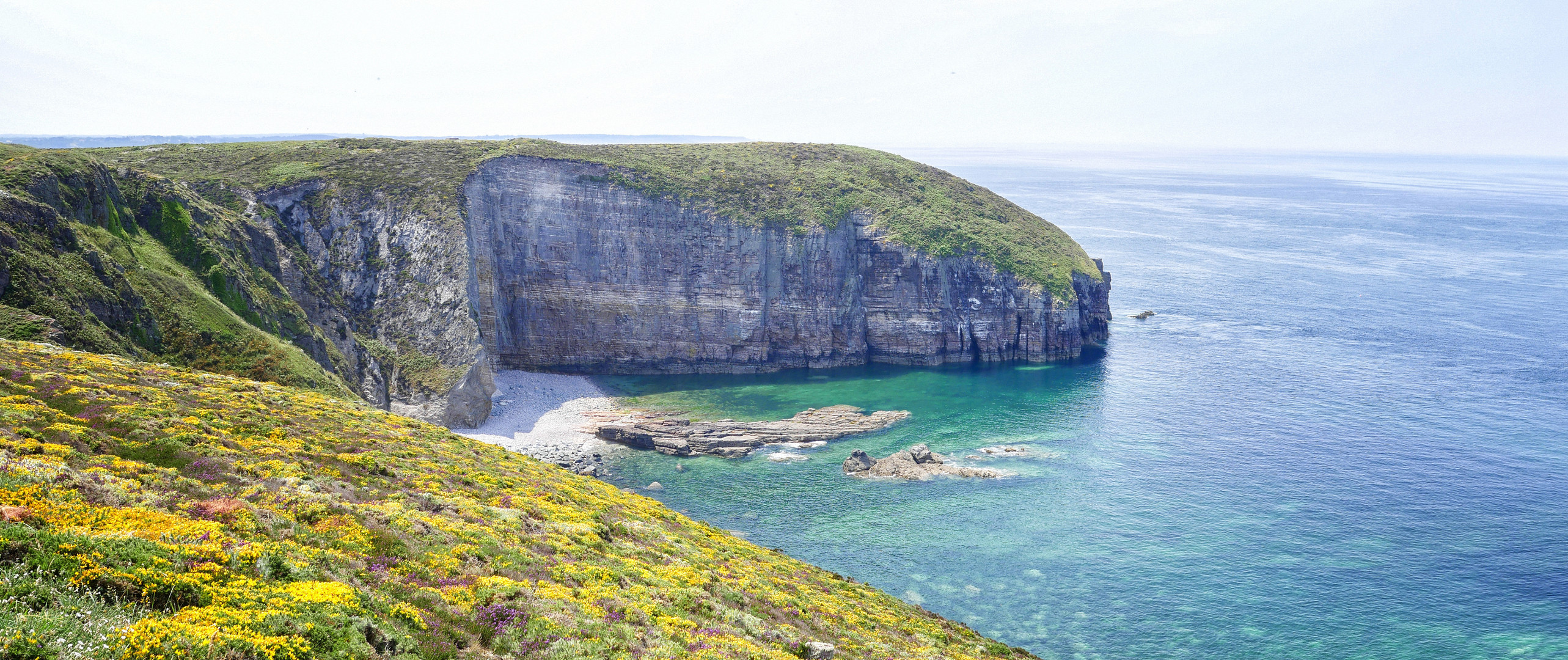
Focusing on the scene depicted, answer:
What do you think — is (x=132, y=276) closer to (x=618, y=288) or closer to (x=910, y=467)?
(x=618, y=288)

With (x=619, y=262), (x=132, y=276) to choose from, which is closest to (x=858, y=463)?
(x=619, y=262)

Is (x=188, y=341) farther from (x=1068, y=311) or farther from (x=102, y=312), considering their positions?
(x=1068, y=311)

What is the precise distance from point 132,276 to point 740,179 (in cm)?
7709

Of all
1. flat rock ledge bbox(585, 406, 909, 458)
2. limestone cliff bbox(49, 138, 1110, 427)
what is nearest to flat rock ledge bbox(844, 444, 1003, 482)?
flat rock ledge bbox(585, 406, 909, 458)

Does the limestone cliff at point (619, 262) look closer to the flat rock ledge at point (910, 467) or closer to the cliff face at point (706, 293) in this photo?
the cliff face at point (706, 293)

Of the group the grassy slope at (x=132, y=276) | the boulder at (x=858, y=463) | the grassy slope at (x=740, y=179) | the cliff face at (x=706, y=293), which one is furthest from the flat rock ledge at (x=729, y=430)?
the grassy slope at (x=740, y=179)

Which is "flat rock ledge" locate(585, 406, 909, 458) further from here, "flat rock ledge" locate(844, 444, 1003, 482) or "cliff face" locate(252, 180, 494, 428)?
"cliff face" locate(252, 180, 494, 428)

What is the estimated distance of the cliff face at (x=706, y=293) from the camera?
3883 inches

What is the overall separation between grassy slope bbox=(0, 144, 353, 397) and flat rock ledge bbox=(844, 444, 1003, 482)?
4172 cm

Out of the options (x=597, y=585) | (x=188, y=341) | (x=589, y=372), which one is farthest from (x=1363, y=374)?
(x=188, y=341)

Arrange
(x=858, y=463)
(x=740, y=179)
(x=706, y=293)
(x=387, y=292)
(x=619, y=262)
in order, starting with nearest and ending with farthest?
(x=858, y=463) < (x=387, y=292) < (x=619, y=262) < (x=706, y=293) < (x=740, y=179)

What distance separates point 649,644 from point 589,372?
8143 centimetres

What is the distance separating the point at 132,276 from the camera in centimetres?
4881

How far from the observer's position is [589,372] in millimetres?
99812
